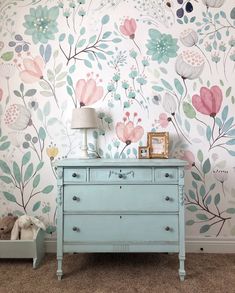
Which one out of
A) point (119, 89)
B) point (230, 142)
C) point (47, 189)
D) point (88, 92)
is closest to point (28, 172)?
point (47, 189)

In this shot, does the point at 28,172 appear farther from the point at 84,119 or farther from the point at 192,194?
the point at 192,194

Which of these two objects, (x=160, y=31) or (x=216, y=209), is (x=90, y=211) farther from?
(x=160, y=31)

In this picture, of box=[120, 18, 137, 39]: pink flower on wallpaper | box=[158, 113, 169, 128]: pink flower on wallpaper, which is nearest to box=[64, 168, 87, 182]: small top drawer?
box=[158, 113, 169, 128]: pink flower on wallpaper

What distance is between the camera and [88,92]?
253 centimetres

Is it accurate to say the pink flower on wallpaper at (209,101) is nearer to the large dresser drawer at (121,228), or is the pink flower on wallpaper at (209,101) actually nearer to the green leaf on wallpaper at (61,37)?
the large dresser drawer at (121,228)

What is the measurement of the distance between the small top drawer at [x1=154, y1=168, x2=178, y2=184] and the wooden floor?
29.8 inches

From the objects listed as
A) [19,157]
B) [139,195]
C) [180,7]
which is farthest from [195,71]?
[19,157]

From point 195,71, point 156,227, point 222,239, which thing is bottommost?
point 222,239

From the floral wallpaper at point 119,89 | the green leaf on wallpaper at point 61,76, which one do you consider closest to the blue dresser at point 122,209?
the floral wallpaper at point 119,89

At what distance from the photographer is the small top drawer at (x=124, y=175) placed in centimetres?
200

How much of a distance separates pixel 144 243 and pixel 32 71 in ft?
6.15

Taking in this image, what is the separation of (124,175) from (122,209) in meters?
0.26

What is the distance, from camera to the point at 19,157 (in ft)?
8.36

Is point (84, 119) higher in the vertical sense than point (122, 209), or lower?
higher
